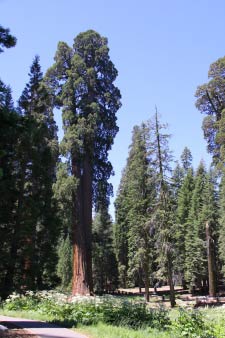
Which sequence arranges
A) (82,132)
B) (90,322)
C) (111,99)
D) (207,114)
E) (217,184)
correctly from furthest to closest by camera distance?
1. (217,184)
2. (207,114)
3. (111,99)
4. (82,132)
5. (90,322)

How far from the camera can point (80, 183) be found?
23.0m

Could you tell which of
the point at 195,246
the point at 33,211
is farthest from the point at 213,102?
the point at 33,211

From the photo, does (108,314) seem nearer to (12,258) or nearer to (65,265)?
(12,258)

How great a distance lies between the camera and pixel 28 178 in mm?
13656

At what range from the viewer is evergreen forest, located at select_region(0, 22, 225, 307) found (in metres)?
12.4

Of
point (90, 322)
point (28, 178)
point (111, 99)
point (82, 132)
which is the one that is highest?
point (111, 99)

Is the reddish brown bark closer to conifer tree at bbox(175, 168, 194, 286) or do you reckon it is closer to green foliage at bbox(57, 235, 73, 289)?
conifer tree at bbox(175, 168, 194, 286)

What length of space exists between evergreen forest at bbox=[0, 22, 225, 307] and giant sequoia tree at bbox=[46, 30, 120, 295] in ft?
0.19

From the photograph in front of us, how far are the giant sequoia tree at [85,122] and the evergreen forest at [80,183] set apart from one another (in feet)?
0.19

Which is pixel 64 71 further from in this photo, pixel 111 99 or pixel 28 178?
pixel 28 178

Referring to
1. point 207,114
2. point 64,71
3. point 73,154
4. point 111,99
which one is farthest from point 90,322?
point 207,114

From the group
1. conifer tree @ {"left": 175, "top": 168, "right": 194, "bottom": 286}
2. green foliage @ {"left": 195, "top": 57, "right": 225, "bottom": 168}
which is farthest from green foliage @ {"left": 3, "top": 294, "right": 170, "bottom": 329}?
conifer tree @ {"left": 175, "top": 168, "right": 194, "bottom": 286}

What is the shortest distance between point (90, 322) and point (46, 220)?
3.68m

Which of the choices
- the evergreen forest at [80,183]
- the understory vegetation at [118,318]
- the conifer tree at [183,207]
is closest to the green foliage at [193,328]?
the understory vegetation at [118,318]
